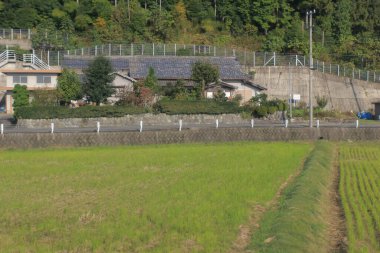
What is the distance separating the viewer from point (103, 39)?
177 feet

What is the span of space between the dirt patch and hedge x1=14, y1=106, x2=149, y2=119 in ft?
67.4

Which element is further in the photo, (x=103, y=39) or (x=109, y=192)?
(x=103, y=39)

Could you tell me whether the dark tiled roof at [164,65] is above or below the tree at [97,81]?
above

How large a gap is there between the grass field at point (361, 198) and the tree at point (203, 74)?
1898 cm

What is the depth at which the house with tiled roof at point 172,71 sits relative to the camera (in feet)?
143

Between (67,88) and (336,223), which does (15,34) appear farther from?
(336,223)

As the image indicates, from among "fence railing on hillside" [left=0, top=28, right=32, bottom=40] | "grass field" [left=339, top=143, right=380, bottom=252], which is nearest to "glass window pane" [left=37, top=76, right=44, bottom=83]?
"fence railing on hillside" [left=0, top=28, right=32, bottom=40]

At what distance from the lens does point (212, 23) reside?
61656 mm

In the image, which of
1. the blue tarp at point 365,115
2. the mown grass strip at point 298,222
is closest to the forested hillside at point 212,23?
the blue tarp at point 365,115

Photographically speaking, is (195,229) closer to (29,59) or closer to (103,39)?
(29,59)

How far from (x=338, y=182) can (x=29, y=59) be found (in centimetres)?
3472

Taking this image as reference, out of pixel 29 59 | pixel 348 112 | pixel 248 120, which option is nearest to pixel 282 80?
pixel 348 112

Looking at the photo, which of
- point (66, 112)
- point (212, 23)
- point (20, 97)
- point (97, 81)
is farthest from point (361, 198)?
point (212, 23)

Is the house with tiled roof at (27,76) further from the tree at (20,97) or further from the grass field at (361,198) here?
the grass field at (361,198)
